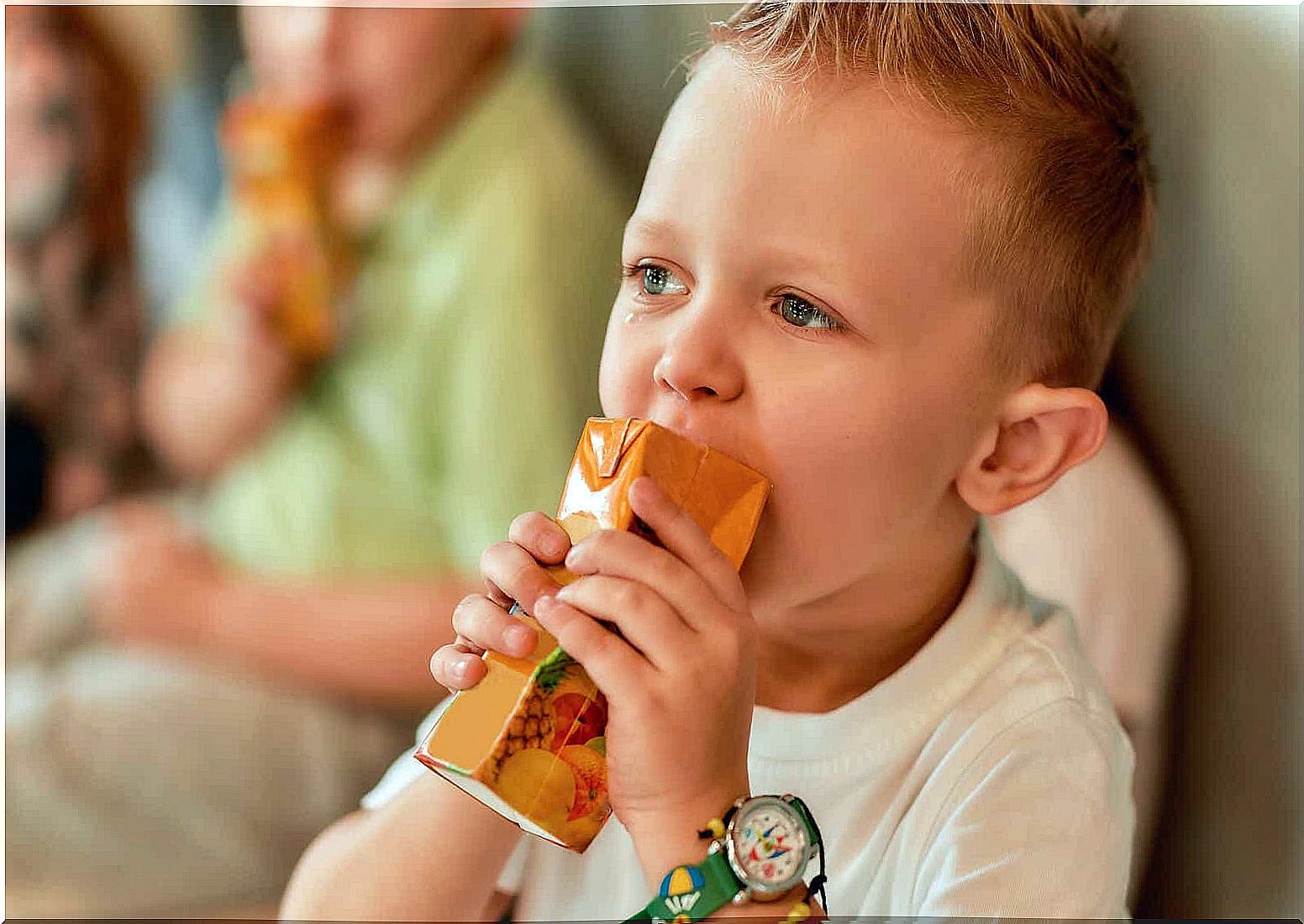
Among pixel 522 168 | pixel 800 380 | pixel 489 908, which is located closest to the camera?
pixel 800 380

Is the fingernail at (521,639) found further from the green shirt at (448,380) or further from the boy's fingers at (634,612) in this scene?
the green shirt at (448,380)

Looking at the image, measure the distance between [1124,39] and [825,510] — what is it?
287 millimetres

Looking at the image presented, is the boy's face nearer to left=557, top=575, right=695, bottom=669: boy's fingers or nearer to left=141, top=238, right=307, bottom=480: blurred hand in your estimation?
left=557, top=575, right=695, bottom=669: boy's fingers

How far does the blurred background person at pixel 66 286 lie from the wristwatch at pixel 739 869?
3.05 feet

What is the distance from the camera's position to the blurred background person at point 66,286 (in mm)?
1193

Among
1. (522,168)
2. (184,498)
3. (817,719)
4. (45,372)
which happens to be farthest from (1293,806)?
(45,372)

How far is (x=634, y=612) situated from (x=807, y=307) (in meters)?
0.13

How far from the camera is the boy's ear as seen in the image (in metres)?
0.54

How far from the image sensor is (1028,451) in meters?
0.55

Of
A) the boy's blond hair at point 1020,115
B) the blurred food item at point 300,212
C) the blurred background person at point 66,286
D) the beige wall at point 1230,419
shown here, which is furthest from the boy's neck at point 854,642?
the blurred background person at point 66,286

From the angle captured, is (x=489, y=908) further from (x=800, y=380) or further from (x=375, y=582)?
(x=375, y=582)

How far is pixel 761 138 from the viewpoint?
1.59ft

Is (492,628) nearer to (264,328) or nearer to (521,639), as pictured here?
(521,639)

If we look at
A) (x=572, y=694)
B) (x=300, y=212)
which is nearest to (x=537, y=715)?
(x=572, y=694)
